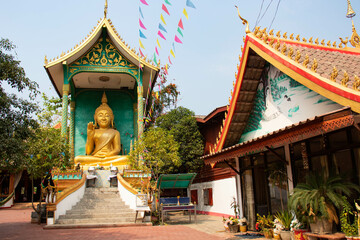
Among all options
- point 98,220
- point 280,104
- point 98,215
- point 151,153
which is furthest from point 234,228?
point 151,153

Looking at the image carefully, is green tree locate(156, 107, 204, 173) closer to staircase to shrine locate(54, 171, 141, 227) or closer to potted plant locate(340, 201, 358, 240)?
staircase to shrine locate(54, 171, 141, 227)

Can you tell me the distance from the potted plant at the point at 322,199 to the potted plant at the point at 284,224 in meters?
1.13

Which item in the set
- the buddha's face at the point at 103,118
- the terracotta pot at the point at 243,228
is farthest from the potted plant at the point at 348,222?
the buddha's face at the point at 103,118

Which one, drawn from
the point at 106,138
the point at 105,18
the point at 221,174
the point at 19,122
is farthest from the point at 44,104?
the point at 19,122

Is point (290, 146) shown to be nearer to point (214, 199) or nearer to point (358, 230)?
point (358, 230)

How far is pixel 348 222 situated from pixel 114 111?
16.8 m

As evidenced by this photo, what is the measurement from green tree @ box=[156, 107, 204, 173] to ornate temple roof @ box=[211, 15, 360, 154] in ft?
27.0

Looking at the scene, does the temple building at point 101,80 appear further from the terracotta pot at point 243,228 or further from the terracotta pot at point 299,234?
the terracotta pot at point 299,234

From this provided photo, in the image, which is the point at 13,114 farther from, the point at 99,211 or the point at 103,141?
the point at 103,141

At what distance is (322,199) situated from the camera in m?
6.23

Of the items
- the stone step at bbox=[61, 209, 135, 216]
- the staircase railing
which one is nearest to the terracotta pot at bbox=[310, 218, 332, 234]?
the stone step at bbox=[61, 209, 135, 216]

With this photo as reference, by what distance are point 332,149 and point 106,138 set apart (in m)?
14.2

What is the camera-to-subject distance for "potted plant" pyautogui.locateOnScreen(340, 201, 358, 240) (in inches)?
231

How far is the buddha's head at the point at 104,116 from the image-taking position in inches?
766
